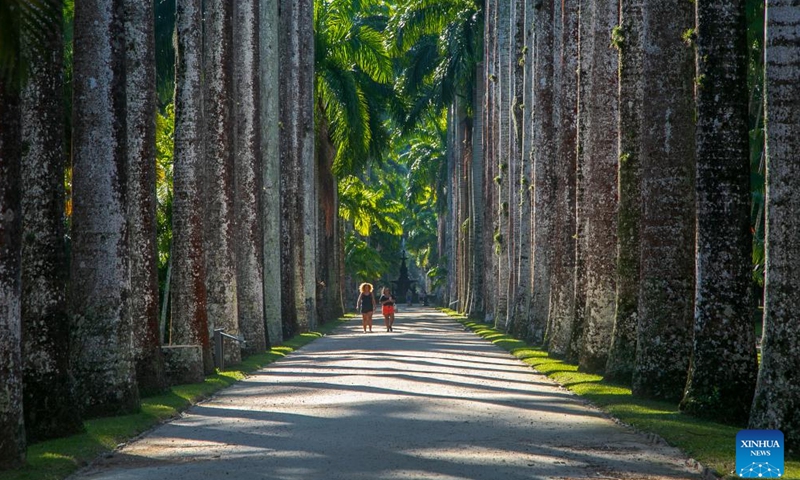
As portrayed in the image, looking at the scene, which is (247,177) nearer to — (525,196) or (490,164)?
(525,196)

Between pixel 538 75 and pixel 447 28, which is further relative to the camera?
pixel 447 28

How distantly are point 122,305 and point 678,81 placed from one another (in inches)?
301

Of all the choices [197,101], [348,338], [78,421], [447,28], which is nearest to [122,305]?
[78,421]

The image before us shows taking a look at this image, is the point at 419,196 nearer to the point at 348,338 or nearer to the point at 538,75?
the point at 348,338

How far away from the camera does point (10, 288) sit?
1056 centimetres

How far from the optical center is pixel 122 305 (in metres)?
15.1

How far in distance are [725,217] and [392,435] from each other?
14.1 feet

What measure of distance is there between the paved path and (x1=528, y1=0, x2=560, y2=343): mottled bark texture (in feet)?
29.3

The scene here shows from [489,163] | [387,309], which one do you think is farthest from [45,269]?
[489,163]

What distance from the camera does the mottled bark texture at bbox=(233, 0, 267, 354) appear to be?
27734 millimetres

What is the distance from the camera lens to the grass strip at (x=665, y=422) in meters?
10.7

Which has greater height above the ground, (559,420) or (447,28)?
(447,28)

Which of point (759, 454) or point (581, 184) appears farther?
point (581, 184)

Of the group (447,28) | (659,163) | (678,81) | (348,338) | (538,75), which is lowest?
(348,338)
